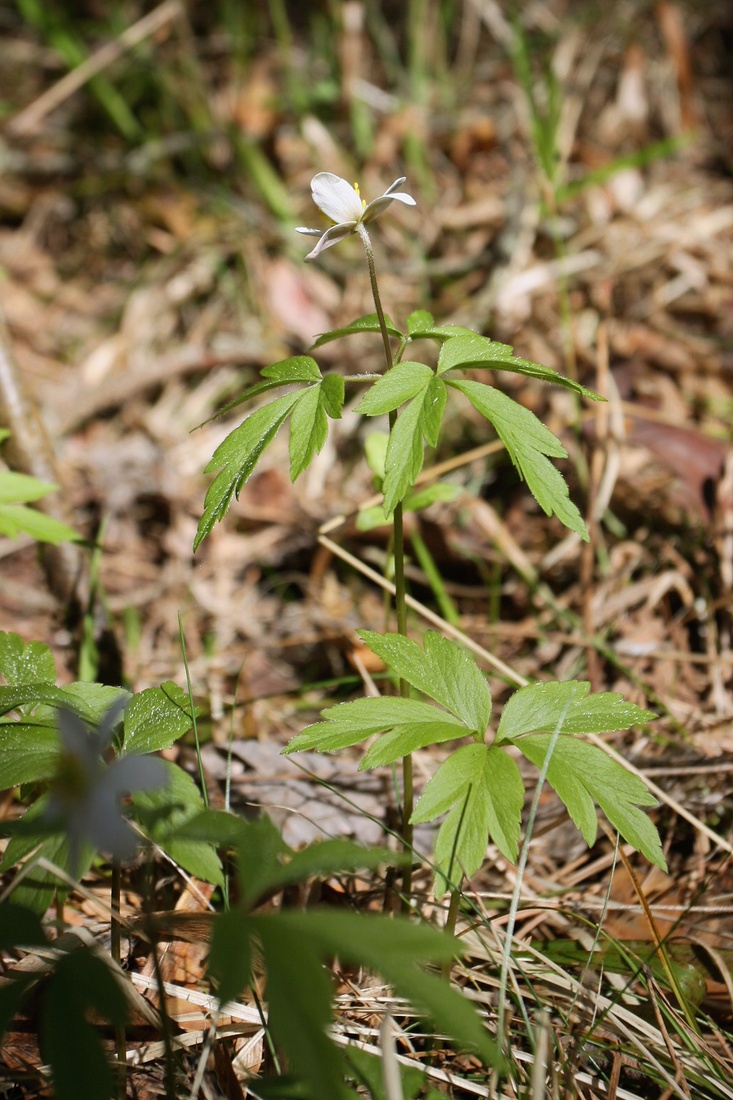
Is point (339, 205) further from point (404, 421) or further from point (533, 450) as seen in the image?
point (533, 450)

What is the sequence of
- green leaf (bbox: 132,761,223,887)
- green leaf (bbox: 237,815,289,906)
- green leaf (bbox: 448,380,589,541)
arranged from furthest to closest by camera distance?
green leaf (bbox: 448,380,589,541)
green leaf (bbox: 132,761,223,887)
green leaf (bbox: 237,815,289,906)

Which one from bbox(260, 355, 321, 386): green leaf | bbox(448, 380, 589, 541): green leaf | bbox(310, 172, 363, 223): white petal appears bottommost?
bbox(448, 380, 589, 541): green leaf

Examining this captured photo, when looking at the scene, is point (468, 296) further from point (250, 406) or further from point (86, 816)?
→ point (86, 816)

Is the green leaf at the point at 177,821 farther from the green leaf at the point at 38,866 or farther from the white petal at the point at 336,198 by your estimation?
the white petal at the point at 336,198

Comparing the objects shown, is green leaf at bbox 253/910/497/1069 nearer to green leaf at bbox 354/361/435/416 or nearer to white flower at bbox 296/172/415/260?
green leaf at bbox 354/361/435/416

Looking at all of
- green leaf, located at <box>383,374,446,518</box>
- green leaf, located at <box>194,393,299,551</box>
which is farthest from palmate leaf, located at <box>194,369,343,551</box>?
green leaf, located at <box>383,374,446,518</box>

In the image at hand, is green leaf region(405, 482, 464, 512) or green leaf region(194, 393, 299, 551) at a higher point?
green leaf region(194, 393, 299, 551)

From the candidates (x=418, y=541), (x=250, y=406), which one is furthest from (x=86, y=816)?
(x=250, y=406)
